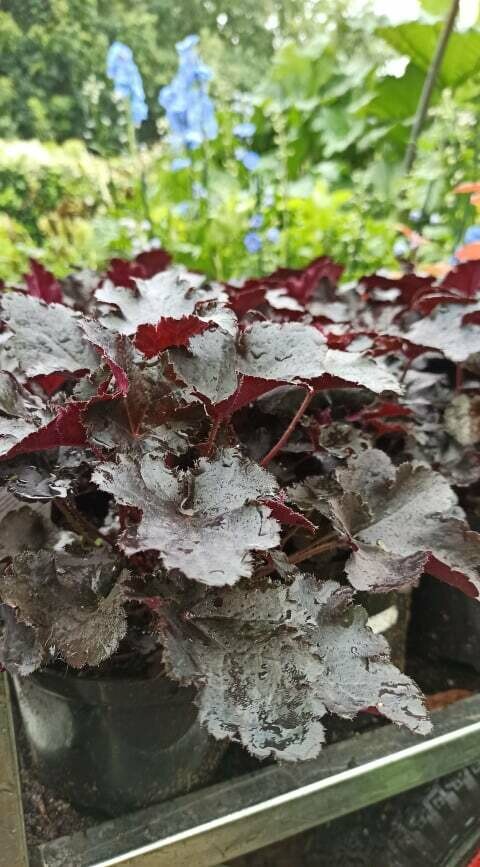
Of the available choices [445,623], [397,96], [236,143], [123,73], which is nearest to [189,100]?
[123,73]

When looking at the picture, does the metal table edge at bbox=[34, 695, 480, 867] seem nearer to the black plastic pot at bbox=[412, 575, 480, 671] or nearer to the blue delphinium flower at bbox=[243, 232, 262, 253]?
the black plastic pot at bbox=[412, 575, 480, 671]

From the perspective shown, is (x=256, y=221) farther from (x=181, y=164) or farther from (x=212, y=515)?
(x=212, y=515)

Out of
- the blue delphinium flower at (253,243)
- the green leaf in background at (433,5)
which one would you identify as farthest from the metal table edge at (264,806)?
the green leaf in background at (433,5)

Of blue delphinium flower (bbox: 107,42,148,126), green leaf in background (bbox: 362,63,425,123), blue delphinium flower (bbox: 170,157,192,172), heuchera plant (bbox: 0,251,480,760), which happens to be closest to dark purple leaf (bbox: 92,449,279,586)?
heuchera plant (bbox: 0,251,480,760)

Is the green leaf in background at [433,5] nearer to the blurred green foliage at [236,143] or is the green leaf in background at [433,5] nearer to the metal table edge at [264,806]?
the blurred green foliage at [236,143]

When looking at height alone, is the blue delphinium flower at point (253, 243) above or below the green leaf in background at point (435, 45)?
below

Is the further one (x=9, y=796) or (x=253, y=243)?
(x=253, y=243)
